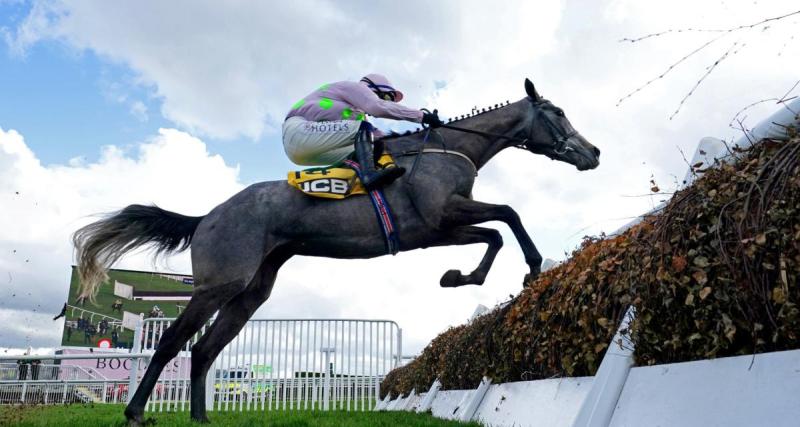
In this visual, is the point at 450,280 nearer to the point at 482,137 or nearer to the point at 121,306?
the point at 482,137

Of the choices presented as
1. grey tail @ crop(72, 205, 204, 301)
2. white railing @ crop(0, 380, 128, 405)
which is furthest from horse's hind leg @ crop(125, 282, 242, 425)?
white railing @ crop(0, 380, 128, 405)

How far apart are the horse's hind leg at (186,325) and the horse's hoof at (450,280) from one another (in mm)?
1469

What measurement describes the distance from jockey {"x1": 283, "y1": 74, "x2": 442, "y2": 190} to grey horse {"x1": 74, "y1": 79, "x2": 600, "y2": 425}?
0.75 ft

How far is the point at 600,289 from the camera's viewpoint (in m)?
2.55

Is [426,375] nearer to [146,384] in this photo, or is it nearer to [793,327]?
[146,384]

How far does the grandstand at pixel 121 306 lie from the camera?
3553 cm

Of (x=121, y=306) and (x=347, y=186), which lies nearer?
(x=347, y=186)

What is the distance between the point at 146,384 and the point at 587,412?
335 centimetres

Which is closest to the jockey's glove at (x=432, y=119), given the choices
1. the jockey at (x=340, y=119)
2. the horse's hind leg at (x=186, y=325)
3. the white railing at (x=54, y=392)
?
the jockey at (x=340, y=119)

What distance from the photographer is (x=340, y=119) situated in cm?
457

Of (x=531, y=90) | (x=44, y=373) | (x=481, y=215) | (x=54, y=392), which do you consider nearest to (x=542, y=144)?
(x=531, y=90)

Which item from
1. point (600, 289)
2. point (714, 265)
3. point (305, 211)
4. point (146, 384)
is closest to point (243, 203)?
point (305, 211)

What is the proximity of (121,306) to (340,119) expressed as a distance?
Result: 121ft

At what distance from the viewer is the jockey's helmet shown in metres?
4.75
